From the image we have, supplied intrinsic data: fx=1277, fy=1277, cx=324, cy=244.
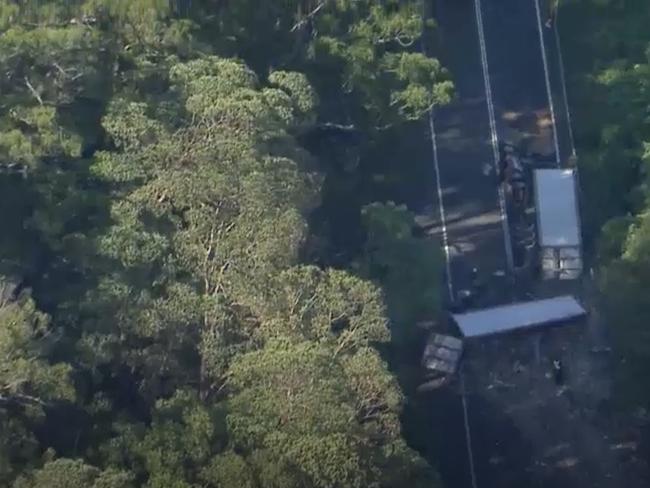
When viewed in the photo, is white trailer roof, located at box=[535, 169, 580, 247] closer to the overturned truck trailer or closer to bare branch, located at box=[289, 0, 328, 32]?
the overturned truck trailer

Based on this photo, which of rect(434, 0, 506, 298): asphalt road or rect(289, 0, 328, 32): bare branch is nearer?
rect(289, 0, 328, 32): bare branch

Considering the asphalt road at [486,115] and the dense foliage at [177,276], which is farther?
the asphalt road at [486,115]

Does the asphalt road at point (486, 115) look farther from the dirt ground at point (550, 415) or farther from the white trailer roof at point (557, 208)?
the white trailer roof at point (557, 208)

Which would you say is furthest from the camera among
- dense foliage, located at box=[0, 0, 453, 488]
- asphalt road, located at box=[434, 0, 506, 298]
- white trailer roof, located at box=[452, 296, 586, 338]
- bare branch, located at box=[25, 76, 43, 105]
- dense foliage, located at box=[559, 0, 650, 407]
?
asphalt road, located at box=[434, 0, 506, 298]

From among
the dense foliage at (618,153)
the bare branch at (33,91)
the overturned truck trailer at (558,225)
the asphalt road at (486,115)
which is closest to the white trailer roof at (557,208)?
the overturned truck trailer at (558,225)

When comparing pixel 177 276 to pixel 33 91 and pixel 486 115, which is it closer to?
pixel 33 91

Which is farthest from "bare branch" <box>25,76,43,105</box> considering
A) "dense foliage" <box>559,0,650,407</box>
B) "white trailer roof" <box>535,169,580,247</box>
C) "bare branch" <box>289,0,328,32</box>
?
"white trailer roof" <box>535,169,580,247</box>
